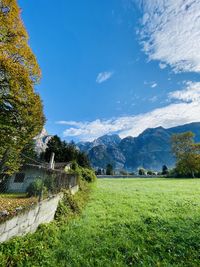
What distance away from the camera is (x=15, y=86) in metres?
12.6

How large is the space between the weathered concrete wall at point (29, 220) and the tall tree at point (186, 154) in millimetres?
56696

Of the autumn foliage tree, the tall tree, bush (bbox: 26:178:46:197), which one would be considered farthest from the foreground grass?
the tall tree

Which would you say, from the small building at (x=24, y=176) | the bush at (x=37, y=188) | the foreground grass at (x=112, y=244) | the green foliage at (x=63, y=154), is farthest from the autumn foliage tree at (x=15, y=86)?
the green foliage at (x=63, y=154)

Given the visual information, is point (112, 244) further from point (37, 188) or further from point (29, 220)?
point (37, 188)

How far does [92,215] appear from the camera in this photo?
11.4 meters

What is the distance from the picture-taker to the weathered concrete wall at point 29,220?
5.67 meters

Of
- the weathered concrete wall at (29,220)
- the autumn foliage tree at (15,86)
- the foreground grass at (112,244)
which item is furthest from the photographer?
the autumn foliage tree at (15,86)

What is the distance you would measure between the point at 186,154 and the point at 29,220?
201 feet

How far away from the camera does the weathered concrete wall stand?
567 cm

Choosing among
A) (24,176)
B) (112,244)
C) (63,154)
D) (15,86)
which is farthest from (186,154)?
(112,244)

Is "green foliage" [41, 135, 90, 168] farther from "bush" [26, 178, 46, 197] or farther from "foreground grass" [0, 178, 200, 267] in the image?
"foreground grass" [0, 178, 200, 267]

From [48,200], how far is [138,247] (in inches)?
172

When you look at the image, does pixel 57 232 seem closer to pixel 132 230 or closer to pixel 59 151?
pixel 132 230

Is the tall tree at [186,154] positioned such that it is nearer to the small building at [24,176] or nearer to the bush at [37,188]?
the small building at [24,176]
